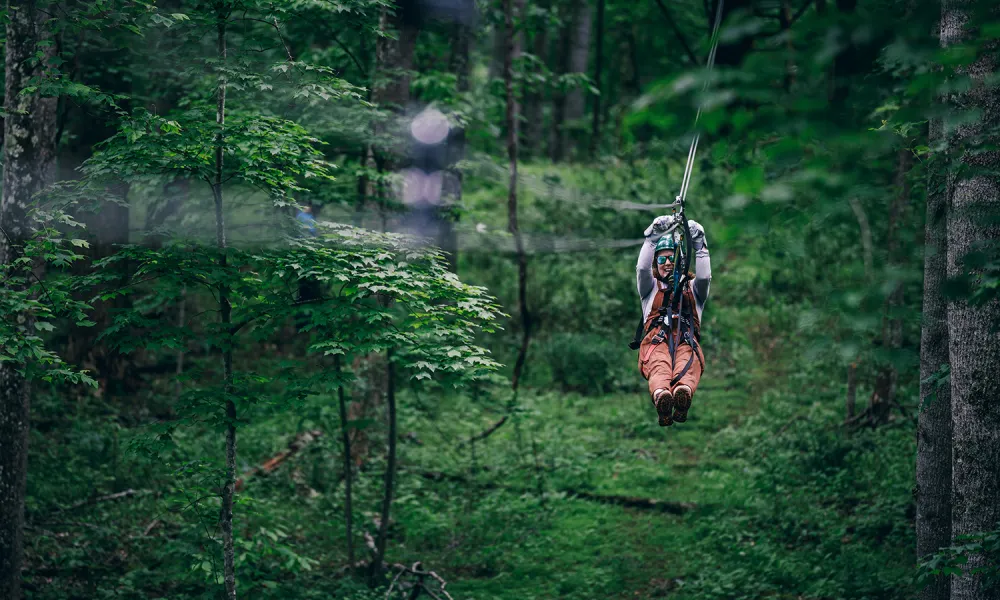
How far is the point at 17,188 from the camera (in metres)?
6.84

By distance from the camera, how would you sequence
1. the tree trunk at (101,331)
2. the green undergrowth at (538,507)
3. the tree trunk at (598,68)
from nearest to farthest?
1. the green undergrowth at (538,507)
2. the tree trunk at (101,331)
3. the tree trunk at (598,68)

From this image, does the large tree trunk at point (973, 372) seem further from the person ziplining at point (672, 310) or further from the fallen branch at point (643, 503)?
the fallen branch at point (643, 503)

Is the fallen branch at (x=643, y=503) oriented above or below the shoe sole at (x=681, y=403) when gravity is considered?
below

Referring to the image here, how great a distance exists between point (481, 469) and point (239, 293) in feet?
17.6

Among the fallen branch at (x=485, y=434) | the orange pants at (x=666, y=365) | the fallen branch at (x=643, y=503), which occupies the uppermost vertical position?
the orange pants at (x=666, y=365)

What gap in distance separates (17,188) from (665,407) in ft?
19.3

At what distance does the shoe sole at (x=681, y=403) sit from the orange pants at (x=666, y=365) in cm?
7

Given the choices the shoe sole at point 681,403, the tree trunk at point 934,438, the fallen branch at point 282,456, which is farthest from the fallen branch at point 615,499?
the shoe sole at point 681,403

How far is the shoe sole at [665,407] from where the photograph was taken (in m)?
5.73

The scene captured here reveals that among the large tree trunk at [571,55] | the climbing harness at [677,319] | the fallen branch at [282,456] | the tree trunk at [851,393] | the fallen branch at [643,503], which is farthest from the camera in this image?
the large tree trunk at [571,55]

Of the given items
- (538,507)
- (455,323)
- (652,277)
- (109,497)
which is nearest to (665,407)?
(652,277)

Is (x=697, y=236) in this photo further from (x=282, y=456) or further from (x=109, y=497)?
(x=109, y=497)

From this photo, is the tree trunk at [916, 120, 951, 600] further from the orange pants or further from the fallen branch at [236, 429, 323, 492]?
the fallen branch at [236, 429, 323, 492]

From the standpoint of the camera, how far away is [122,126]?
19.4ft
